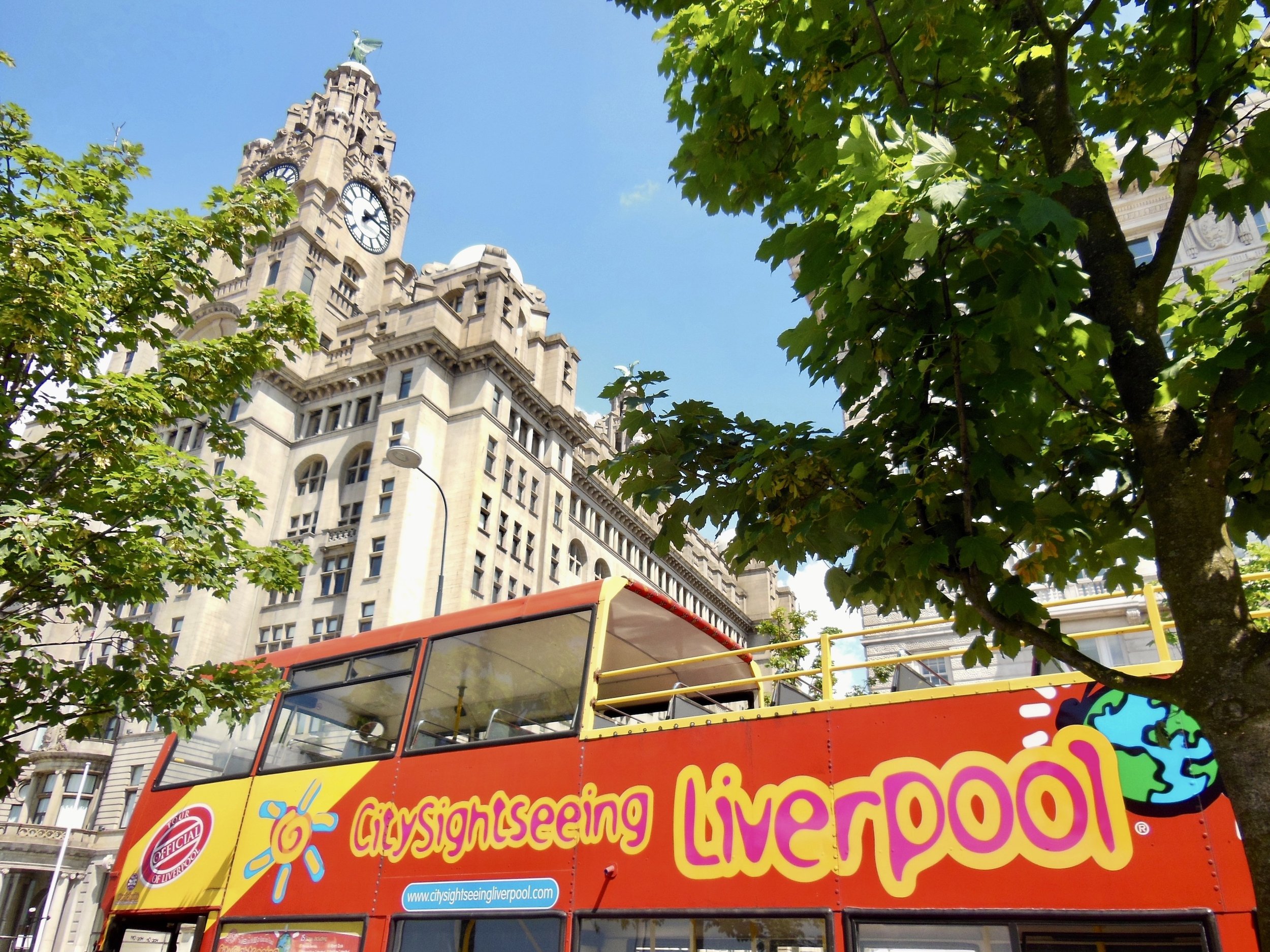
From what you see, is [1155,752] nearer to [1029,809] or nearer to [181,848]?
[1029,809]

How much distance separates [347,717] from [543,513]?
43.7 meters

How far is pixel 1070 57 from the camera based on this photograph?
634 cm

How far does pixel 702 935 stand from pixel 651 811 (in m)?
1.01

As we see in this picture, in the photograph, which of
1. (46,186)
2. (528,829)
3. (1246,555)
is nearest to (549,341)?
(1246,555)

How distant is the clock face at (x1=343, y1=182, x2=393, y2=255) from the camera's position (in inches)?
2840

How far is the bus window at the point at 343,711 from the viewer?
30.3 ft

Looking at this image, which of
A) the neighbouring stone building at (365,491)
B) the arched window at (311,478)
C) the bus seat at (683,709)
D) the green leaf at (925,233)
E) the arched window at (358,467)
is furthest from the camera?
the arched window at (311,478)

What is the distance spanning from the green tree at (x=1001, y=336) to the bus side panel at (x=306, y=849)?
5.36m

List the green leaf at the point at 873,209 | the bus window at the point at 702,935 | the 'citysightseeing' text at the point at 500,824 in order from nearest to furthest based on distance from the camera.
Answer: the green leaf at the point at 873,209 < the bus window at the point at 702,935 < the 'citysightseeing' text at the point at 500,824

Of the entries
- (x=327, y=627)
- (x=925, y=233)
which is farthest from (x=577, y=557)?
(x=925, y=233)

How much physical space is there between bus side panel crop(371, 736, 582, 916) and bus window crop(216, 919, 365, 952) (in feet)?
1.49

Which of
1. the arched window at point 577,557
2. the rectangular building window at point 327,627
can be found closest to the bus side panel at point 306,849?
the rectangular building window at point 327,627

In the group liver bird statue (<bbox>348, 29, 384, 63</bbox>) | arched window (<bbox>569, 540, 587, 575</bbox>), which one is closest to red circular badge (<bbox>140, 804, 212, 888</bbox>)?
arched window (<bbox>569, 540, 587, 575</bbox>)

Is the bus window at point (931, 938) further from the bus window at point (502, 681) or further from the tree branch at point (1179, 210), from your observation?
the tree branch at point (1179, 210)
